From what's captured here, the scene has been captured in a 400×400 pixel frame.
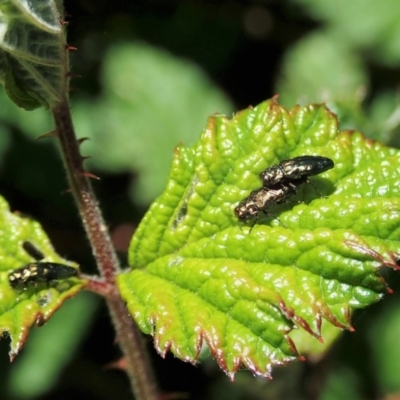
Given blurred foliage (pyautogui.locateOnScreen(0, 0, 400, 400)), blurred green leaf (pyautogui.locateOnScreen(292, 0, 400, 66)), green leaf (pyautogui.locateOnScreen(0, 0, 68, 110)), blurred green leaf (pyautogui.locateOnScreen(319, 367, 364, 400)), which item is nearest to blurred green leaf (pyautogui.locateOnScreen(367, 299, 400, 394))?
blurred foliage (pyautogui.locateOnScreen(0, 0, 400, 400))

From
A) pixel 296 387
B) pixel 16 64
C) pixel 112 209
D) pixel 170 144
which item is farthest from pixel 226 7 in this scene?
pixel 16 64

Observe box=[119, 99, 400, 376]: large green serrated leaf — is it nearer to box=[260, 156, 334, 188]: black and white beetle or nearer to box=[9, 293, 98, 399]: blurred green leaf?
box=[260, 156, 334, 188]: black and white beetle

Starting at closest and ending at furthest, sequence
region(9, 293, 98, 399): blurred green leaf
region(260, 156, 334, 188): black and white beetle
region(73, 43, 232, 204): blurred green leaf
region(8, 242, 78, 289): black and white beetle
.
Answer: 1. region(260, 156, 334, 188): black and white beetle
2. region(8, 242, 78, 289): black and white beetle
3. region(9, 293, 98, 399): blurred green leaf
4. region(73, 43, 232, 204): blurred green leaf

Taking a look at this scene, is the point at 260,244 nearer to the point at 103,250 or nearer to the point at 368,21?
the point at 103,250

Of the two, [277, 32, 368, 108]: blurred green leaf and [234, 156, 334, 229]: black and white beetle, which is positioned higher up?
[277, 32, 368, 108]: blurred green leaf

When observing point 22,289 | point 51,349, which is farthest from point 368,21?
point 22,289

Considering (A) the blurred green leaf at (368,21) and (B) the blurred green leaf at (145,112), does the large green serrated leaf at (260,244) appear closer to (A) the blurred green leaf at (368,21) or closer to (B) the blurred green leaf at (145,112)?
(B) the blurred green leaf at (145,112)
